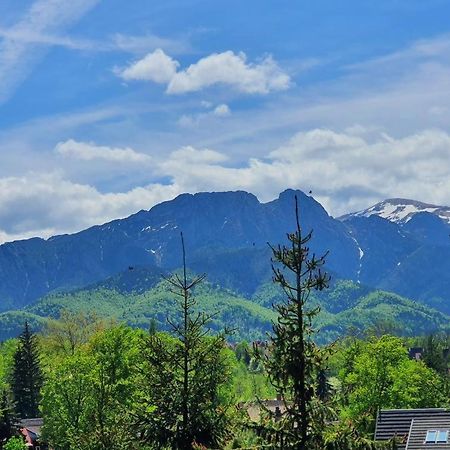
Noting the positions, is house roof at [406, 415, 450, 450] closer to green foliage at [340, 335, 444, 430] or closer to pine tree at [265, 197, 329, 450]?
green foliage at [340, 335, 444, 430]

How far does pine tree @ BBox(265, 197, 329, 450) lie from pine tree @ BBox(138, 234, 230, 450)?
587 cm

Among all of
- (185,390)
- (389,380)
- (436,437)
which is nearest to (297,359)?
(185,390)

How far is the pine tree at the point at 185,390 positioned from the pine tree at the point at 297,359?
5874mm

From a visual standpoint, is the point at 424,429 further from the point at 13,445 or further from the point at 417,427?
the point at 13,445

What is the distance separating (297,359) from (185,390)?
690 cm

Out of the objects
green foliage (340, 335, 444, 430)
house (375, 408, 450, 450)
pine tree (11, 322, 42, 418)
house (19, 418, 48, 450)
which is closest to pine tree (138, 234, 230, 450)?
house (375, 408, 450, 450)

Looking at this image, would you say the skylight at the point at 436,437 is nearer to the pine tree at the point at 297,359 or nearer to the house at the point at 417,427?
the house at the point at 417,427

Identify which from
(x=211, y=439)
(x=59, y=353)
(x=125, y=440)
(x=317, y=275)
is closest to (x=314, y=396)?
(x=317, y=275)

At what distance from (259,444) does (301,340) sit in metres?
3.06

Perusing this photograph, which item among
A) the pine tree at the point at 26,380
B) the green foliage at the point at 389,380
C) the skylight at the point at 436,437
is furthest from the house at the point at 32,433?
the skylight at the point at 436,437

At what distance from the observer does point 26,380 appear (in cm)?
10262

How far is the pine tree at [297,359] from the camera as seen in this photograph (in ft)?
71.3

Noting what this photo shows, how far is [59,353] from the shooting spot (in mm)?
119812

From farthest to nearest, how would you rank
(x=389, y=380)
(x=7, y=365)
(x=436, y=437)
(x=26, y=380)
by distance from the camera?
1. (x=7, y=365)
2. (x=26, y=380)
3. (x=389, y=380)
4. (x=436, y=437)
